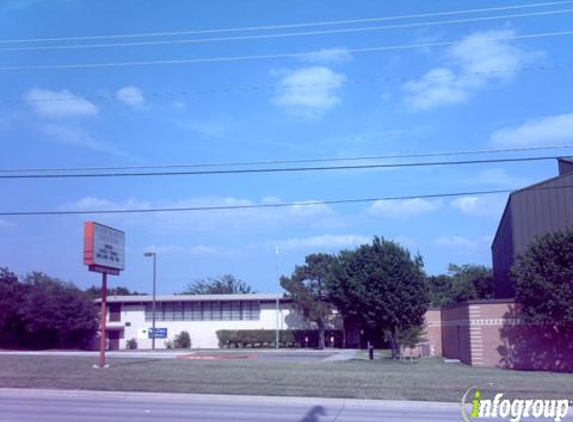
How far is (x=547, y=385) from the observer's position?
2191 cm

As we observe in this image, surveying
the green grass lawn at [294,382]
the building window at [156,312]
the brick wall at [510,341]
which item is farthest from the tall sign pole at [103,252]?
the building window at [156,312]

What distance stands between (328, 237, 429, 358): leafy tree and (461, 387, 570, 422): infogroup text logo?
21750 mm

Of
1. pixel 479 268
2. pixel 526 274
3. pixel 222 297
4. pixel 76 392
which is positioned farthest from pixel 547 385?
pixel 479 268

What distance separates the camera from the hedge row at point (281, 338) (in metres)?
69.1

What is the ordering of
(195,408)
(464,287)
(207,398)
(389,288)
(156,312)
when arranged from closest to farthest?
(195,408) → (207,398) → (389,288) → (156,312) → (464,287)

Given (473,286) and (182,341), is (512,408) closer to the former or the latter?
(182,341)

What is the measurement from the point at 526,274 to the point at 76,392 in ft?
67.3

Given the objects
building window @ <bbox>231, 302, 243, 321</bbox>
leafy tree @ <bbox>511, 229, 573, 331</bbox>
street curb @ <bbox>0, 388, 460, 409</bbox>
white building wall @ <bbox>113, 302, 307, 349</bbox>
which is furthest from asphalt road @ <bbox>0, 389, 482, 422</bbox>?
building window @ <bbox>231, 302, 243, 321</bbox>

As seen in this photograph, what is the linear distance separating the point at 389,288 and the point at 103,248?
57.6ft

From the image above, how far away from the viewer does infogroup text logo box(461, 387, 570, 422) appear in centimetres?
1511

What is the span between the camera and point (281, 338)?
227 ft

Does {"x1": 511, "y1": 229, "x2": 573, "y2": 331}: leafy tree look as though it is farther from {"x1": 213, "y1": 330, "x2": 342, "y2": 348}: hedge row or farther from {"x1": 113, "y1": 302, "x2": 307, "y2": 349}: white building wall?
{"x1": 113, "y1": 302, "x2": 307, "y2": 349}: white building wall

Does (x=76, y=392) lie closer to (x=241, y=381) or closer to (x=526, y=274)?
(x=241, y=381)

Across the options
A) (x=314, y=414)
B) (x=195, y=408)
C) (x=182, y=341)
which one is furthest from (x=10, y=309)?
(x=314, y=414)
